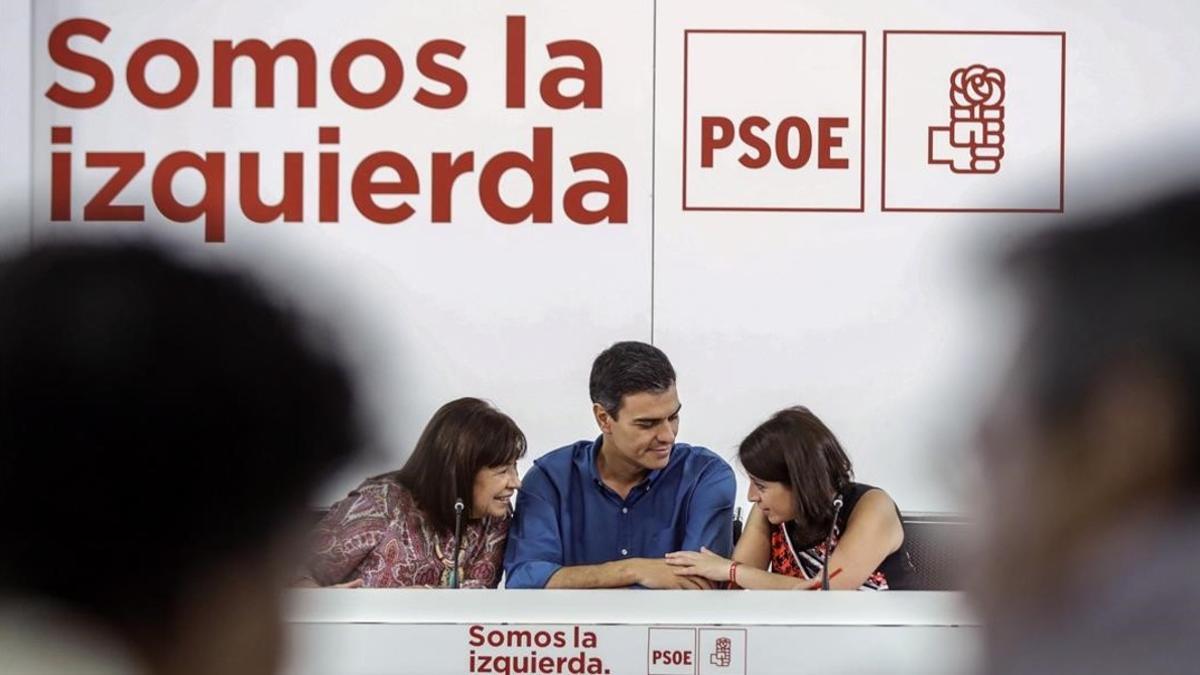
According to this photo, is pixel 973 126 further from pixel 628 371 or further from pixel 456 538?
pixel 456 538

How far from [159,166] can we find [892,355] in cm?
148

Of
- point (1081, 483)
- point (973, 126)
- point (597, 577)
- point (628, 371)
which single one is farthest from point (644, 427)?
point (1081, 483)

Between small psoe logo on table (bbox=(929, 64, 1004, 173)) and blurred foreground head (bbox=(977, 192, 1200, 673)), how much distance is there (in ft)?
3.39

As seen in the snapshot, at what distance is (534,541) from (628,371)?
1.24ft

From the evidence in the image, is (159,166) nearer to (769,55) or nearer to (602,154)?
(602,154)

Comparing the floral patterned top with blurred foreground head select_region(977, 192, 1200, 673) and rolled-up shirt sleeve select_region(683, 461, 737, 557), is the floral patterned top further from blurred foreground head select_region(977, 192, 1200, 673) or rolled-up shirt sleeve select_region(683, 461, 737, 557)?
blurred foreground head select_region(977, 192, 1200, 673)

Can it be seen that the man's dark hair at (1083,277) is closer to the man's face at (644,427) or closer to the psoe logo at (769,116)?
the psoe logo at (769,116)

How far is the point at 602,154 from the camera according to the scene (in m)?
2.61

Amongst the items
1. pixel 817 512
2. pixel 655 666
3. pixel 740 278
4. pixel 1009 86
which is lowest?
pixel 655 666

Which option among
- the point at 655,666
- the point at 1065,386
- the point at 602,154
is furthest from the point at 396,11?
the point at 1065,386

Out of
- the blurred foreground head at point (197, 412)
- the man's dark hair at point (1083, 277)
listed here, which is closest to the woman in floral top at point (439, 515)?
the man's dark hair at point (1083, 277)

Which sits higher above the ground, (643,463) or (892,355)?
(892,355)

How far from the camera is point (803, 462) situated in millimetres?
2631

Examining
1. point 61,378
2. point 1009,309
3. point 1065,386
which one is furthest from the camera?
point 1009,309
